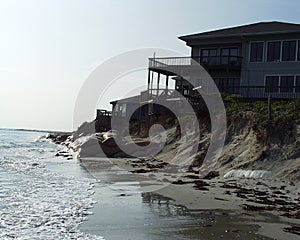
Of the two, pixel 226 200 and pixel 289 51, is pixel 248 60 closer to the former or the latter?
pixel 289 51

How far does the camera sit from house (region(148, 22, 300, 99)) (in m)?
30.0

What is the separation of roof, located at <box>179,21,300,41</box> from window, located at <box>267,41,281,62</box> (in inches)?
39.5

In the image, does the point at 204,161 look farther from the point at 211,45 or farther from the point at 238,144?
the point at 211,45

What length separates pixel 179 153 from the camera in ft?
78.0

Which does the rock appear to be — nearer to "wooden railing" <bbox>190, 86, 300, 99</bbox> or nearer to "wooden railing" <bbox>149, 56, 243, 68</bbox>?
"wooden railing" <bbox>190, 86, 300, 99</bbox>

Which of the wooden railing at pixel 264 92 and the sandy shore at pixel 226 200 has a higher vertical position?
the wooden railing at pixel 264 92

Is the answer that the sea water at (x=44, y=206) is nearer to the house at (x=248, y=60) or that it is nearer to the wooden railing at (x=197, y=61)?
the house at (x=248, y=60)

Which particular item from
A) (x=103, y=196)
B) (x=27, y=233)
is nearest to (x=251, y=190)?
(x=103, y=196)

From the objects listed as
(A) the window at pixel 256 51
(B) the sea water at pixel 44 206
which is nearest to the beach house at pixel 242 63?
(A) the window at pixel 256 51

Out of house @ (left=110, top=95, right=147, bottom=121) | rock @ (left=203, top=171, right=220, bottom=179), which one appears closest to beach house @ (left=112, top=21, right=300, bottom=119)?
house @ (left=110, top=95, right=147, bottom=121)

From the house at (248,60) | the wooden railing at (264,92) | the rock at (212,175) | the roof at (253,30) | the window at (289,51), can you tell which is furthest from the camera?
the roof at (253,30)

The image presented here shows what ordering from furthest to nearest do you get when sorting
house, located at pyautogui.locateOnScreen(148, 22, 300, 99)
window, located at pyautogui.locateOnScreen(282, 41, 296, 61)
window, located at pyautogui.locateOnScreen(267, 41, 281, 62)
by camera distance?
window, located at pyautogui.locateOnScreen(267, 41, 281, 62), window, located at pyautogui.locateOnScreen(282, 41, 296, 61), house, located at pyautogui.locateOnScreen(148, 22, 300, 99)

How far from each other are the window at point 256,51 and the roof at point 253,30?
966mm

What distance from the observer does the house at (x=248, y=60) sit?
30.0 meters
